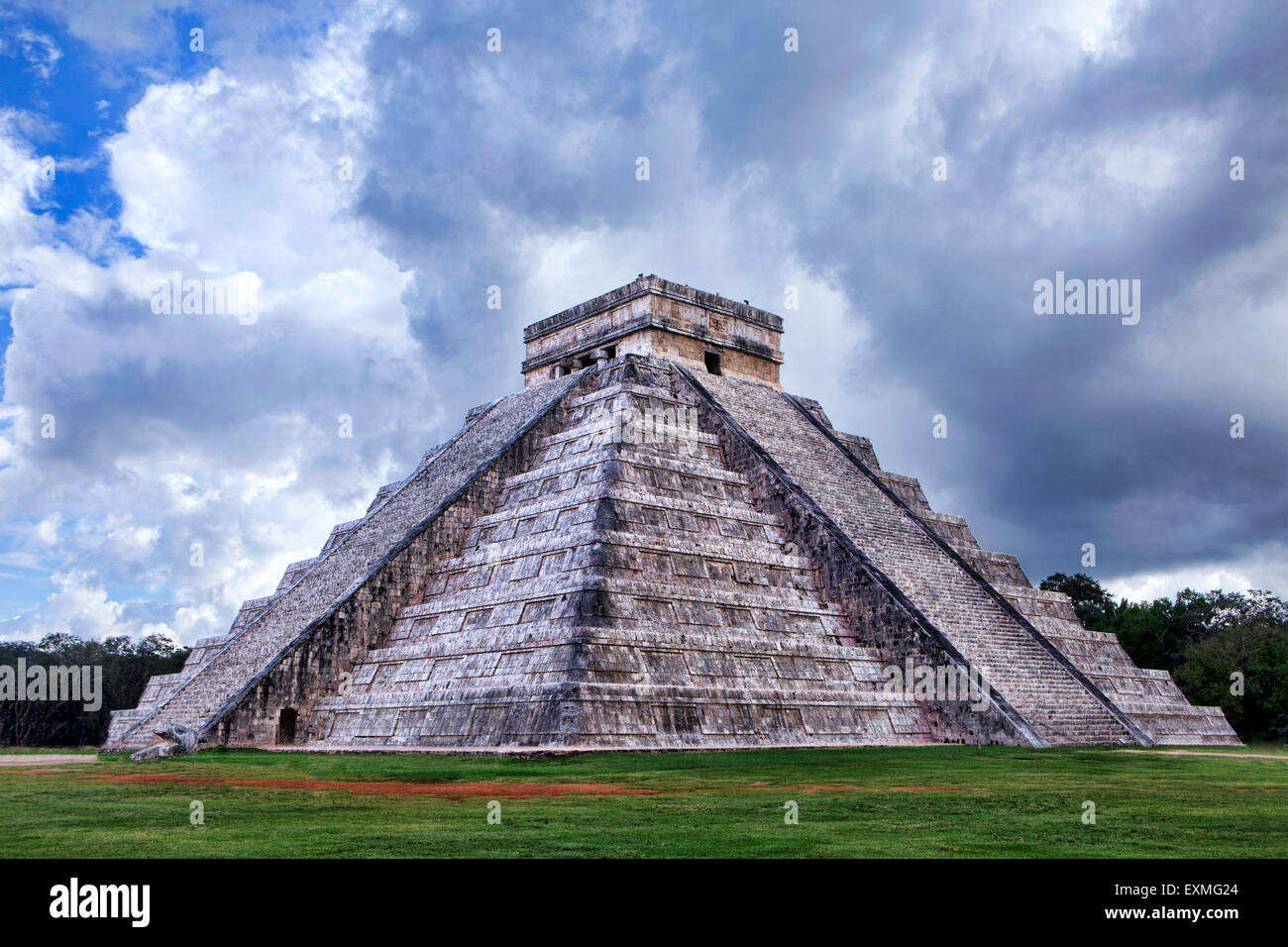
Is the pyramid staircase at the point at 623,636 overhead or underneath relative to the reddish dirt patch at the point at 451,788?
overhead

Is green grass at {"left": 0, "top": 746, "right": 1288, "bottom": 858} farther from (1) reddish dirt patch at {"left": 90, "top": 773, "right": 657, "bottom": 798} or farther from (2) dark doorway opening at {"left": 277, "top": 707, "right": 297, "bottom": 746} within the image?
(2) dark doorway opening at {"left": 277, "top": 707, "right": 297, "bottom": 746}

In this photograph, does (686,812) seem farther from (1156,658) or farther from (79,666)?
(79,666)

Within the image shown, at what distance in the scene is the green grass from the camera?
300 inches

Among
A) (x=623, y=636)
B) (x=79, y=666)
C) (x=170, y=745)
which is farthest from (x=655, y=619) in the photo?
(x=79, y=666)

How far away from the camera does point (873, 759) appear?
16.7 meters

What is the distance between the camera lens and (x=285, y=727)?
21.5 m

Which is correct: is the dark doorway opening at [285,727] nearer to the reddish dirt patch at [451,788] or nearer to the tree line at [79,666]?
Answer: the reddish dirt patch at [451,788]

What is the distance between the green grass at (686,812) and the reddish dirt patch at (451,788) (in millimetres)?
430

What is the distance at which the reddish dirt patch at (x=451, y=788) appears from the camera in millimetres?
11656

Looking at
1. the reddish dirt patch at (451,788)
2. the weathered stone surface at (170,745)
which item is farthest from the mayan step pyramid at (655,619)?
the reddish dirt patch at (451,788)

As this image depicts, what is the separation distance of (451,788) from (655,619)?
8.06 meters

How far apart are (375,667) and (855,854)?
54.5 ft
